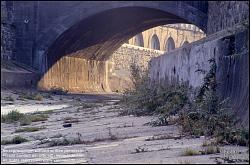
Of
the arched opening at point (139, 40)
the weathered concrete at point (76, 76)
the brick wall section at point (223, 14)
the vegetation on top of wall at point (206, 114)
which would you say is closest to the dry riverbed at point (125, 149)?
the vegetation on top of wall at point (206, 114)

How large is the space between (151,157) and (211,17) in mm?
17365

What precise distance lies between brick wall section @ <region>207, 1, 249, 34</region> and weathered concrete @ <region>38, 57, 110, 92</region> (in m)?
9.70

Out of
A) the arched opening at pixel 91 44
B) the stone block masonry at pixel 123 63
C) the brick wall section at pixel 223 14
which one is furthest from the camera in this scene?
the stone block masonry at pixel 123 63

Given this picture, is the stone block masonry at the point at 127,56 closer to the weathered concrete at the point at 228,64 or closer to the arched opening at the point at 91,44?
the arched opening at the point at 91,44

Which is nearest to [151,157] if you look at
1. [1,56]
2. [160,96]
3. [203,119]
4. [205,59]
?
[203,119]

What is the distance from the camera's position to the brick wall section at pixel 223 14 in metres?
15.5

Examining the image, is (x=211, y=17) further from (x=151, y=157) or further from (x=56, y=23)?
(x=151, y=157)

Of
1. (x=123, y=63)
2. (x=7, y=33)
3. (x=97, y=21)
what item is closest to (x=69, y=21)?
(x=97, y=21)

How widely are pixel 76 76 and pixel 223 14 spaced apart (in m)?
15.6

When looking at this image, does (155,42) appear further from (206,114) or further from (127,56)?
(206,114)

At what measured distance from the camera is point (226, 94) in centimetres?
704

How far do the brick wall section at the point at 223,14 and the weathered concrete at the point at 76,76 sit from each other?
970cm

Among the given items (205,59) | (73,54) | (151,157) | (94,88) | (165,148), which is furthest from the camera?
(94,88)

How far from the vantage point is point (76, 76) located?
32375 millimetres
